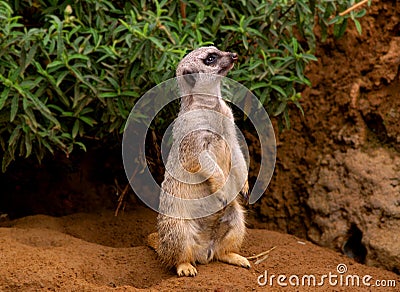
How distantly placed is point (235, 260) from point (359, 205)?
142cm

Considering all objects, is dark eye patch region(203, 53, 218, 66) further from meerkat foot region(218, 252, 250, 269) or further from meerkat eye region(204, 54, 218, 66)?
meerkat foot region(218, 252, 250, 269)

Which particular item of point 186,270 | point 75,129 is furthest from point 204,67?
point 186,270

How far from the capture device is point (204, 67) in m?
4.02

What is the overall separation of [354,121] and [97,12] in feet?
7.80

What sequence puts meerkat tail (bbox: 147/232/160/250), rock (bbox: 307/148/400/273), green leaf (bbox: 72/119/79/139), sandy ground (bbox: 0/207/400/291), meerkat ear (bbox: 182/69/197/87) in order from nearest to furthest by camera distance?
sandy ground (bbox: 0/207/400/291) < meerkat ear (bbox: 182/69/197/87) < meerkat tail (bbox: 147/232/160/250) < green leaf (bbox: 72/119/79/139) < rock (bbox: 307/148/400/273)

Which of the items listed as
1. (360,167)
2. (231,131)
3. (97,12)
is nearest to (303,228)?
(360,167)

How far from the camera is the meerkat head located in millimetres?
4004

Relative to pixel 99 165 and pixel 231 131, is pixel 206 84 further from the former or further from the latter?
pixel 99 165

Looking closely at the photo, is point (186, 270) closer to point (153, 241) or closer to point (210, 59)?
point (153, 241)

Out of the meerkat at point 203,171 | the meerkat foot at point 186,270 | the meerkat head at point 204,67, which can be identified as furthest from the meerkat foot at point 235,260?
the meerkat head at point 204,67

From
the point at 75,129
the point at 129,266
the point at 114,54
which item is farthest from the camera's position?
the point at 75,129

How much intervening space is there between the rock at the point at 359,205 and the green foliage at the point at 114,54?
688 mm

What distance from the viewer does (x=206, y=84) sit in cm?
408

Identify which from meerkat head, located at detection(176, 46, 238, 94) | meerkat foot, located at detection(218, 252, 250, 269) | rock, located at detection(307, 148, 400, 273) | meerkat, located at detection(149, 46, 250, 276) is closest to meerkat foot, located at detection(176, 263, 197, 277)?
meerkat, located at detection(149, 46, 250, 276)
